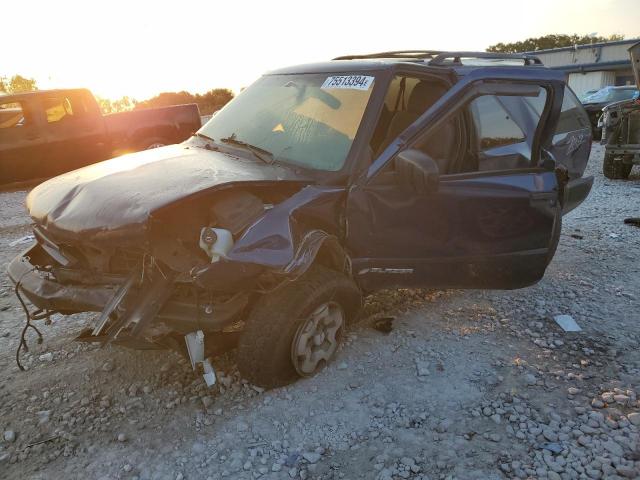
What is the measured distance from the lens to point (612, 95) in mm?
15383

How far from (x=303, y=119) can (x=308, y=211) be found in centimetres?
85

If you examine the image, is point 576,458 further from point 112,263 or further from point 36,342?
point 36,342

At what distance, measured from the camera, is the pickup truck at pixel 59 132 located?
831cm

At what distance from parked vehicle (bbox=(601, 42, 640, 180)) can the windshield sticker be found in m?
6.69

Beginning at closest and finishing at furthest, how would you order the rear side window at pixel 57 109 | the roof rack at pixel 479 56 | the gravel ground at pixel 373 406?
1. the gravel ground at pixel 373 406
2. the roof rack at pixel 479 56
3. the rear side window at pixel 57 109

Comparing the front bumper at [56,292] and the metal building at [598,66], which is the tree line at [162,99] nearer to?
the front bumper at [56,292]

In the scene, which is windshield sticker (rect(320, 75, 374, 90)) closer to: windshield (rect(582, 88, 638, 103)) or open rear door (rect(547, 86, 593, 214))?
open rear door (rect(547, 86, 593, 214))

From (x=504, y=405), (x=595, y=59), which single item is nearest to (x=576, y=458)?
(x=504, y=405)

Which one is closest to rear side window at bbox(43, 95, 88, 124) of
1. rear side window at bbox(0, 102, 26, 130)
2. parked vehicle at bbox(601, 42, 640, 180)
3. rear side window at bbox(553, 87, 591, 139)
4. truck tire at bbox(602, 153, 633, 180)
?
rear side window at bbox(0, 102, 26, 130)

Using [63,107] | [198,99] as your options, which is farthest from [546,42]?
[63,107]

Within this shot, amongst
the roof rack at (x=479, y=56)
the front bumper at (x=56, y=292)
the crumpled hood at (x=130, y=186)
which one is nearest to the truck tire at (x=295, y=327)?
the crumpled hood at (x=130, y=186)

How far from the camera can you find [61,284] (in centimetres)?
290

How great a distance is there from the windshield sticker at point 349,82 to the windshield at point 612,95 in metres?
14.5

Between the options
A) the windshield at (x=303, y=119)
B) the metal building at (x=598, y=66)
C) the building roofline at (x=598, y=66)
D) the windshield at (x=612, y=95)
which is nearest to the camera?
the windshield at (x=303, y=119)
